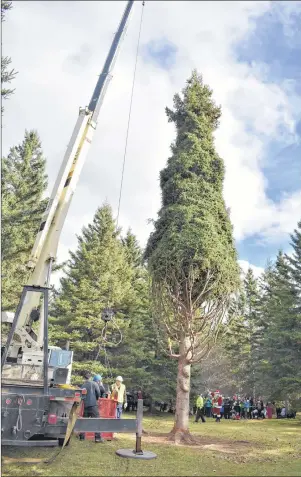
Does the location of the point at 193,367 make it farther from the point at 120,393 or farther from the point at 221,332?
the point at 120,393

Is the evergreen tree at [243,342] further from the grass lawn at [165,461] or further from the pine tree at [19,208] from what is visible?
the grass lawn at [165,461]

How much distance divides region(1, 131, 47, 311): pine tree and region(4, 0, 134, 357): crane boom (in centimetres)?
1264

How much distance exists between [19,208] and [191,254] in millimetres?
16712

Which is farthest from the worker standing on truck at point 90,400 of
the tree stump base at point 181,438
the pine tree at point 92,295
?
the pine tree at point 92,295

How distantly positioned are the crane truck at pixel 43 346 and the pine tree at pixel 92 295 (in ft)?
51.0

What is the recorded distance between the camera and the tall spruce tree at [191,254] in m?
12.6

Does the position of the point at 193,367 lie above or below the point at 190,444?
above

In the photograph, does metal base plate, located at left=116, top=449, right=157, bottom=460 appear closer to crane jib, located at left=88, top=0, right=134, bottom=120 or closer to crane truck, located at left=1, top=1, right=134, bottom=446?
crane truck, located at left=1, top=1, right=134, bottom=446

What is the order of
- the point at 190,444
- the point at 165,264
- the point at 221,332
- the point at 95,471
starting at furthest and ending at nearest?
the point at 221,332 < the point at 165,264 < the point at 190,444 < the point at 95,471

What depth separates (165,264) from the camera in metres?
12.8

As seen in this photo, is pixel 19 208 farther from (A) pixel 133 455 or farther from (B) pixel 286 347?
(A) pixel 133 455

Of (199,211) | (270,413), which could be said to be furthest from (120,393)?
(270,413)

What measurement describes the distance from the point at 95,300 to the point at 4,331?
6.96 metres

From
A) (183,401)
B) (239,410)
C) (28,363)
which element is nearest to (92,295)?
(239,410)
